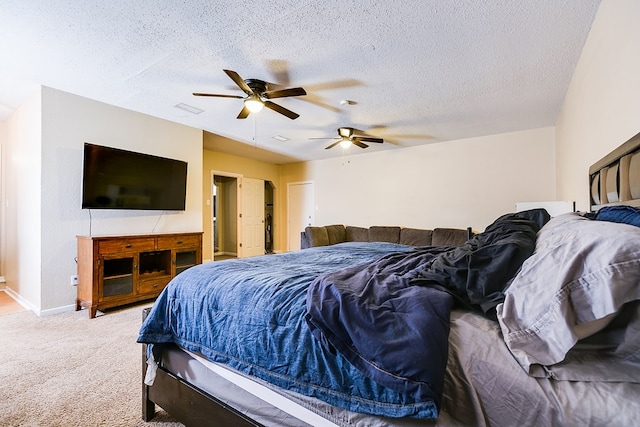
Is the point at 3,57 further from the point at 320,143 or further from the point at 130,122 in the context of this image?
the point at 320,143

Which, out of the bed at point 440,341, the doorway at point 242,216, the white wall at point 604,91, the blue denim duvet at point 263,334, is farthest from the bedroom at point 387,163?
the blue denim duvet at point 263,334

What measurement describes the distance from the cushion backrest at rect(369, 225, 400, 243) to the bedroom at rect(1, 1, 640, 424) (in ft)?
1.41

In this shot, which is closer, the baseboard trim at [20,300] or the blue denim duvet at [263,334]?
the blue denim duvet at [263,334]

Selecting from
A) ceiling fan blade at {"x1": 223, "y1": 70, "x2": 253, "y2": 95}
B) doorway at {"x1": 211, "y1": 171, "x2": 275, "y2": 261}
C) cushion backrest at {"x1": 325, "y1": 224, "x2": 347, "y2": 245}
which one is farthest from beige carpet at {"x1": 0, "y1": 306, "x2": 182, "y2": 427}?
doorway at {"x1": 211, "y1": 171, "x2": 275, "y2": 261}

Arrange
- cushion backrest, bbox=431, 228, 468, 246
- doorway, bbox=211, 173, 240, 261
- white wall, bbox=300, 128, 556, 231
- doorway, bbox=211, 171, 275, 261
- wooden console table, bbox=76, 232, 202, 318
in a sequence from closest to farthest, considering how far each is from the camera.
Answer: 1. wooden console table, bbox=76, 232, 202, 318
2. white wall, bbox=300, 128, 556, 231
3. cushion backrest, bbox=431, 228, 468, 246
4. doorway, bbox=211, 171, 275, 261
5. doorway, bbox=211, 173, 240, 261

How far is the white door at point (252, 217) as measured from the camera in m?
7.13

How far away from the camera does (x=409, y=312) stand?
932 mm

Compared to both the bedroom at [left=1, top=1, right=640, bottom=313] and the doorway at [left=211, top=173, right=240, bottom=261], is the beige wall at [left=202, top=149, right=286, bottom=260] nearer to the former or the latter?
the bedroom at [left=1, top=1, right=640, bottom=313]

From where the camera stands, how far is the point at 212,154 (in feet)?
20.8

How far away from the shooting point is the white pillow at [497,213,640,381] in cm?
68

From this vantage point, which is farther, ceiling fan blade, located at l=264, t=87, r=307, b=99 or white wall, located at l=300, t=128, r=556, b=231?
white wall, located at l=300, t=128, r=556, b=231

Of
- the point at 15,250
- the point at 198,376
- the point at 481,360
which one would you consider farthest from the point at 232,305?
the point at 15,250

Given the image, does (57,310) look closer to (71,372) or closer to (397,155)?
(71,372)

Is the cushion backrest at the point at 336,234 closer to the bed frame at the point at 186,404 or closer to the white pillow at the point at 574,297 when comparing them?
the bed frame at the point at 186,404
